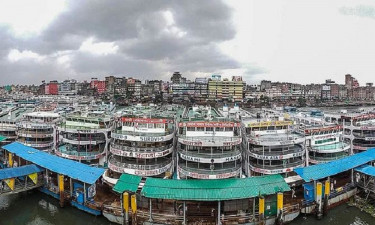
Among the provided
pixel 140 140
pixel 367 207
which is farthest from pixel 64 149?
pixel 367 207

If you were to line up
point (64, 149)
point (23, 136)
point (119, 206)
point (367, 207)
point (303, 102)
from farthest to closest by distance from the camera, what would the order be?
point (303, 102) → point (23, 136) → point (64, 149) → point (367, 207) → point (119, 206)

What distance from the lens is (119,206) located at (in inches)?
1080

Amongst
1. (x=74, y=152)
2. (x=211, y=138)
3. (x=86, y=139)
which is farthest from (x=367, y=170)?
(x=74, y=152)

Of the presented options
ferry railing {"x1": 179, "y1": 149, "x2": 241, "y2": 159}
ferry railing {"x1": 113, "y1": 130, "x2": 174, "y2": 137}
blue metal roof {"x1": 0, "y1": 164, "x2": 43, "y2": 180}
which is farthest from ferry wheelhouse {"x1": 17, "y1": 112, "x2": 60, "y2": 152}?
ferry railing {"x1": 179, "y1": 149, "x2": 241, "y2": 159}

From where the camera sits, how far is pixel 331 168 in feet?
101

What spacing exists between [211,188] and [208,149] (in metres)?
5.31

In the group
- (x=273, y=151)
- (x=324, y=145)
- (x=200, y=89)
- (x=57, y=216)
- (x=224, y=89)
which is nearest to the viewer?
(x=57, y=216)

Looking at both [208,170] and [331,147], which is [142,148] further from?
[331,147]

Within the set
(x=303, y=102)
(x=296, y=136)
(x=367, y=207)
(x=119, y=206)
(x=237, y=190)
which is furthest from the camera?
(x=303, y=102)

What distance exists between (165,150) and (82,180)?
8587 millimetres

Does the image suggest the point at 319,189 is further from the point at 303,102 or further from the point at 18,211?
the point at 303,102

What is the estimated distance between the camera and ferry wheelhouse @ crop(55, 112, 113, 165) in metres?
36.9

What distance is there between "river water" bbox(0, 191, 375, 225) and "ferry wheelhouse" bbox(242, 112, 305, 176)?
218 inches

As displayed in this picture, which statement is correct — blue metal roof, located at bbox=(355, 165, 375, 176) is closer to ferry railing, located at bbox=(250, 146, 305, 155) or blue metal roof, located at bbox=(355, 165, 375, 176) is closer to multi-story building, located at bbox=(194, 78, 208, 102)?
ferry railing, located at bbox=(250, 146, 305, 155)
